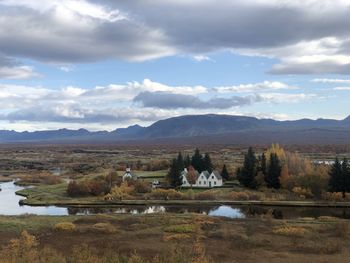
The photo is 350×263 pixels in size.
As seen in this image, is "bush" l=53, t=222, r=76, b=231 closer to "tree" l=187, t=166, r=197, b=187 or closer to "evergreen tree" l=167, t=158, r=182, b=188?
"evergreen tree" l=167, t=158, r=182, b=188

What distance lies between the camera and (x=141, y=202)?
8331 cm

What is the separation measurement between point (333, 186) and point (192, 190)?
83.9ft

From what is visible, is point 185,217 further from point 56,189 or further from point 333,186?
point 56,189

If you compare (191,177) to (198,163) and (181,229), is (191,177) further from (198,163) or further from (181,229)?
(181,229)

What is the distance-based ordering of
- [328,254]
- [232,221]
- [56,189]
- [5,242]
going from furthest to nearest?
1. [56,189]
2. [232,221]
3. [5,242]
4. [328,254]

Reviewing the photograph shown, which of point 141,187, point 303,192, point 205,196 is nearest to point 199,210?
point 205,196

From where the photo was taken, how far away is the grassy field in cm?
4112

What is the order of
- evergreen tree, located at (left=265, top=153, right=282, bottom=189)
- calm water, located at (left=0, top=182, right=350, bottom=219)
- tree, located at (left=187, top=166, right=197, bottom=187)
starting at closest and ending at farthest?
calm water, located at (left=0, top=182, right=350, bottom=219), evergreen tree, located at (left=265, top=153, right=282, bottom=189), tree, located at (left=187, top=166, right=197, bottom=187)

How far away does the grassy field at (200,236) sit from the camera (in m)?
41.1

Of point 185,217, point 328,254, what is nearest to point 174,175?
point 185,217

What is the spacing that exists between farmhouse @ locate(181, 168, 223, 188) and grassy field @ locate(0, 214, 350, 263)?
40557 mm

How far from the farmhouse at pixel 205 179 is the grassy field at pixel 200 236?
40.6 m

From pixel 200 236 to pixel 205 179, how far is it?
2164 inches

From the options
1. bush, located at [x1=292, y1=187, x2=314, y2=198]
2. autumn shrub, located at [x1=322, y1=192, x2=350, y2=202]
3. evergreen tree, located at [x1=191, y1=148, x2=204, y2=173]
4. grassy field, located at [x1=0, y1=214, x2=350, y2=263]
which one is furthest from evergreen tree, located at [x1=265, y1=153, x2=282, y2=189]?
grassy field, located at [x1=0, y1=214, x2=350, y2=263]
